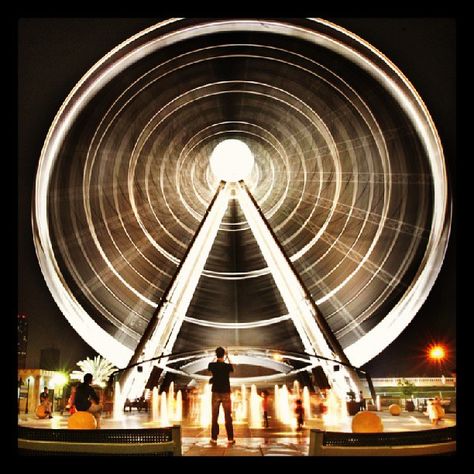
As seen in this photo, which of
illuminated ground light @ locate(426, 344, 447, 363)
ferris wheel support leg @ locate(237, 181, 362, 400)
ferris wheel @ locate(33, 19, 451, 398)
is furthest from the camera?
illuminated ground light @ locate(426, 344, 447, 363)

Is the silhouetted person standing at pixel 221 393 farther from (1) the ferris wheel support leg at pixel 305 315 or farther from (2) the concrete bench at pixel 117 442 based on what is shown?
(1) the ferris wheel support leg at pixel 305 315

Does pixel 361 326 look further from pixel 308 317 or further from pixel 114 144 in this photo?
pixel 114 144

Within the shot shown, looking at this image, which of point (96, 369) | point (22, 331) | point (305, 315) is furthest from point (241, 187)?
point (96, 369)

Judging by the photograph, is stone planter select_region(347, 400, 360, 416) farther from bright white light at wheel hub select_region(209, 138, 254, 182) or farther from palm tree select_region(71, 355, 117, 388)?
palm tree select_region(71, 355, 117, 388)

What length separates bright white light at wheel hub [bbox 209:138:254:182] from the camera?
36.9 feet

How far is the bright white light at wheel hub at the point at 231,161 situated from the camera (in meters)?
11.3

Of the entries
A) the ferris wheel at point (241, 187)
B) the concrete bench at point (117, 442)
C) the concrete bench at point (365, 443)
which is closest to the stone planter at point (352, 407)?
the ferris wheel at point (241, 187)

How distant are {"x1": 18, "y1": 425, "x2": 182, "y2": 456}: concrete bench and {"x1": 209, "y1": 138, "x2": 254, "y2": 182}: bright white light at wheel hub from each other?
6930 mm

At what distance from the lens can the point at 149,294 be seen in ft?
32.8

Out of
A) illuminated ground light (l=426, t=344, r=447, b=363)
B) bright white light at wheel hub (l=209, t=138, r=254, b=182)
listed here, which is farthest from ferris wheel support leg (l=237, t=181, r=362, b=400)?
illuminated ground light (l=426, t=344, r=447, b=363)

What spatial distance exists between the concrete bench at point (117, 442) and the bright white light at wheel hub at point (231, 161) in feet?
22.7

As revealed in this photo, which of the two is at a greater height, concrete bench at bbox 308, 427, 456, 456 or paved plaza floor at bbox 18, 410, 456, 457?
concrete bench at bbox 308, 427, 456, 456

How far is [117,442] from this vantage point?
457 cm

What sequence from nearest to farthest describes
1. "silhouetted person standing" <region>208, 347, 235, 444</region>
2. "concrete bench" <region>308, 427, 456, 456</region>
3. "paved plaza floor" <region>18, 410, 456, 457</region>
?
"concrete bench" <region>308, 427, 456, 456</region>, "paved plaza floor" <region>18, 410, 456, 457</region>, "silhouetted person standing" <region>208, 347, 235, 444</region>
